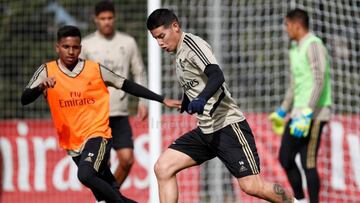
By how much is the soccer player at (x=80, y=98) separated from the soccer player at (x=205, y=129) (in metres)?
0.57

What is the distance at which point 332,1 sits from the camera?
11.9m

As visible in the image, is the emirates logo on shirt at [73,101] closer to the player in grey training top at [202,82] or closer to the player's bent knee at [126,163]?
the player in grey training top at [202,82]

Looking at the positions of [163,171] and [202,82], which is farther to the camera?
[163,171]

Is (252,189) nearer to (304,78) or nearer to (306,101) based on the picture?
(306,101)

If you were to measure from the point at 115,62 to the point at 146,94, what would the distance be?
1.93 m

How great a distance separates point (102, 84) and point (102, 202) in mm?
1026

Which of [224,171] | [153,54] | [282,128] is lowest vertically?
[224,171]

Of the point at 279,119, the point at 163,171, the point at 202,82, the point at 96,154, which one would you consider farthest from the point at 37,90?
the point at 279,119

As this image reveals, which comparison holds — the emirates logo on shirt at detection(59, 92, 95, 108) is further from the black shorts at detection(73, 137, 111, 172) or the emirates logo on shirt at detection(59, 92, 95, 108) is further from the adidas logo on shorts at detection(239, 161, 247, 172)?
the adidas logo on shorts at detection(239, 161, 247, 172)

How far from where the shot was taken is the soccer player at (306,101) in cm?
971

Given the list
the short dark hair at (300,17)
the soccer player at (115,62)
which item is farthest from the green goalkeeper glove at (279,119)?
the soccer player at (115,62)

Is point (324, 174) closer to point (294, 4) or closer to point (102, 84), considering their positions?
point (294, 4)

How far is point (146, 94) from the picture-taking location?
810 centimetres

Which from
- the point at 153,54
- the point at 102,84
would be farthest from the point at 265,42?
the point at 102,84
